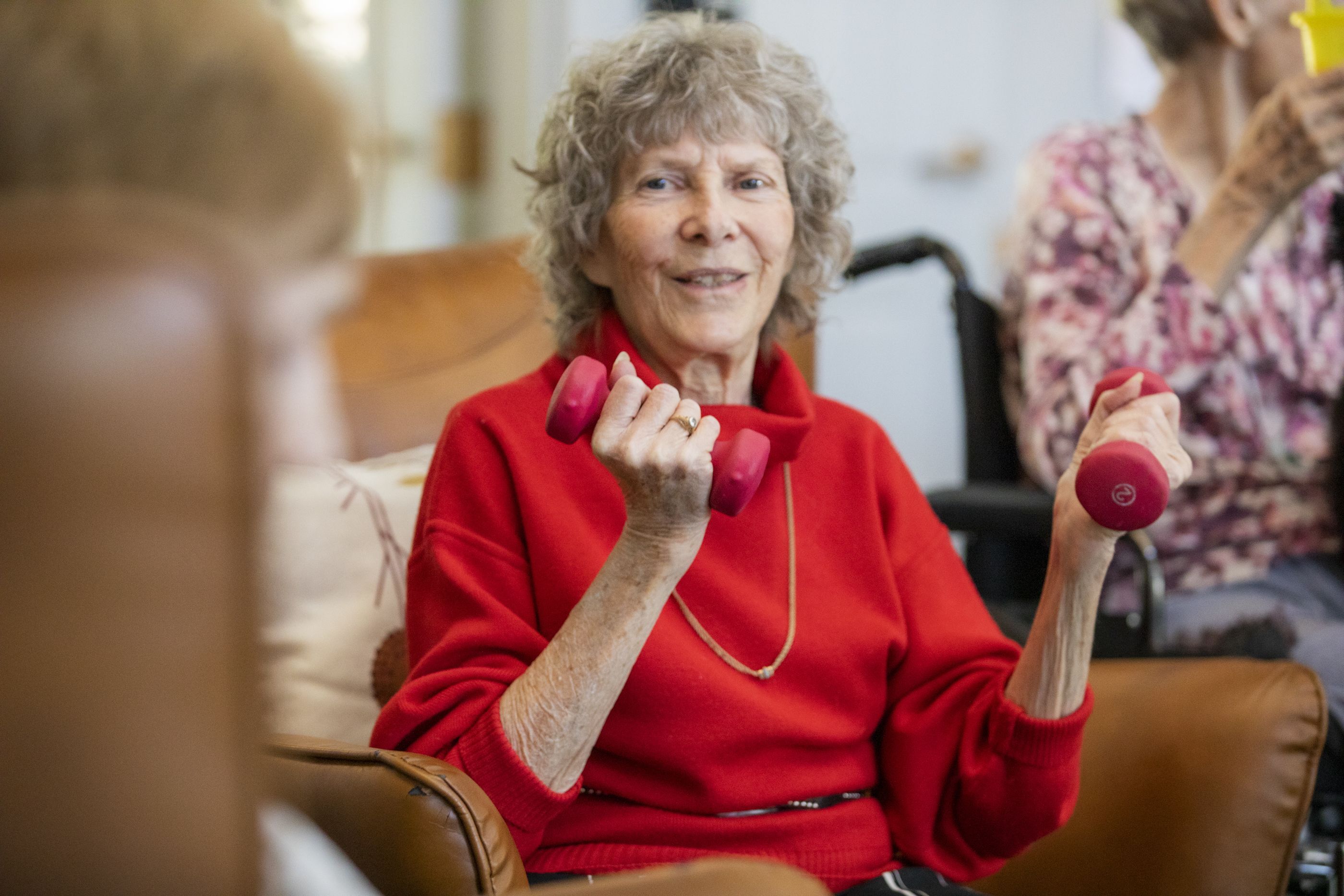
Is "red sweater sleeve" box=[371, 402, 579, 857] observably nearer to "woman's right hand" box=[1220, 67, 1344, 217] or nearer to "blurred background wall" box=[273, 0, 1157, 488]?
"woman's right hand" box=[1220, 67, 1344, 217]

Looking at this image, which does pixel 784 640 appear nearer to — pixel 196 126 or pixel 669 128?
pixel 669 128

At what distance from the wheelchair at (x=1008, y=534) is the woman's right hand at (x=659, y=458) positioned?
64cm

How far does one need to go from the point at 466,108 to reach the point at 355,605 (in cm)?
242

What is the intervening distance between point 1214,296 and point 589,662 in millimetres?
1171

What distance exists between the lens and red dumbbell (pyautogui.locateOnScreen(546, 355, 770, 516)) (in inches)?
35.8

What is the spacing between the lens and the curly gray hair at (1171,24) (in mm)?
1934

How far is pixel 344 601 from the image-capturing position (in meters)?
1.39

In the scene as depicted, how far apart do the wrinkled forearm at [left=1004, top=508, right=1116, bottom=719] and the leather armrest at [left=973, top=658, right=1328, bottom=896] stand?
198mm

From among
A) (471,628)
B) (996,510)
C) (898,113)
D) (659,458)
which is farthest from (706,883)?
(898,113)

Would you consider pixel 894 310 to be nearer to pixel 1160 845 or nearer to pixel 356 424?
pixel 356 424

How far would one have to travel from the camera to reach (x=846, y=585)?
1.23 meters

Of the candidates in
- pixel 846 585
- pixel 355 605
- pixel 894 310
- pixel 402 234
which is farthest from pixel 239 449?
pixel 402 234

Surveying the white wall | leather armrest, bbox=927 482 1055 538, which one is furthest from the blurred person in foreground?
the white wall

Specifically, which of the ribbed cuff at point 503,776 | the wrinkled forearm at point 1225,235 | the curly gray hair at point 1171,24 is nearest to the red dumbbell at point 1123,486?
the ribbed cuff at point 503,776
